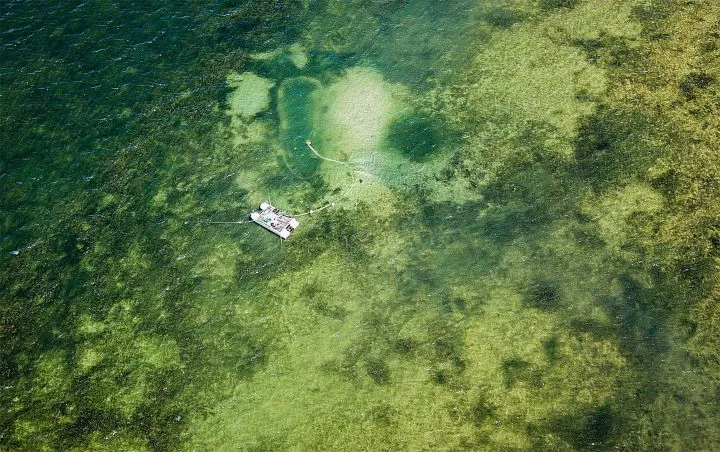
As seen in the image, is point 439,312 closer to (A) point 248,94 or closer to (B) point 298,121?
(B) point 298,121

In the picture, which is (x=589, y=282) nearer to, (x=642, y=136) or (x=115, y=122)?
(x=642, y=136)

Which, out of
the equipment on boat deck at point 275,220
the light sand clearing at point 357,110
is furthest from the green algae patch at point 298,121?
the equipment on boat deck at point 275,220

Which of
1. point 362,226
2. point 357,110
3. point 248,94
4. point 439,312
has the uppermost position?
point 248,94

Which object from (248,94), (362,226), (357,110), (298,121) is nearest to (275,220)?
(362,226)

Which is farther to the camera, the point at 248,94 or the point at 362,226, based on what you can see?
the point at 248,94

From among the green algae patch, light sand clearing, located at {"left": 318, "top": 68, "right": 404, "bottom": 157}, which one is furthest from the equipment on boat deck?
light sand clearing, located at {"left": 318, "top": 68, "right": 404, "bottom": 157}
